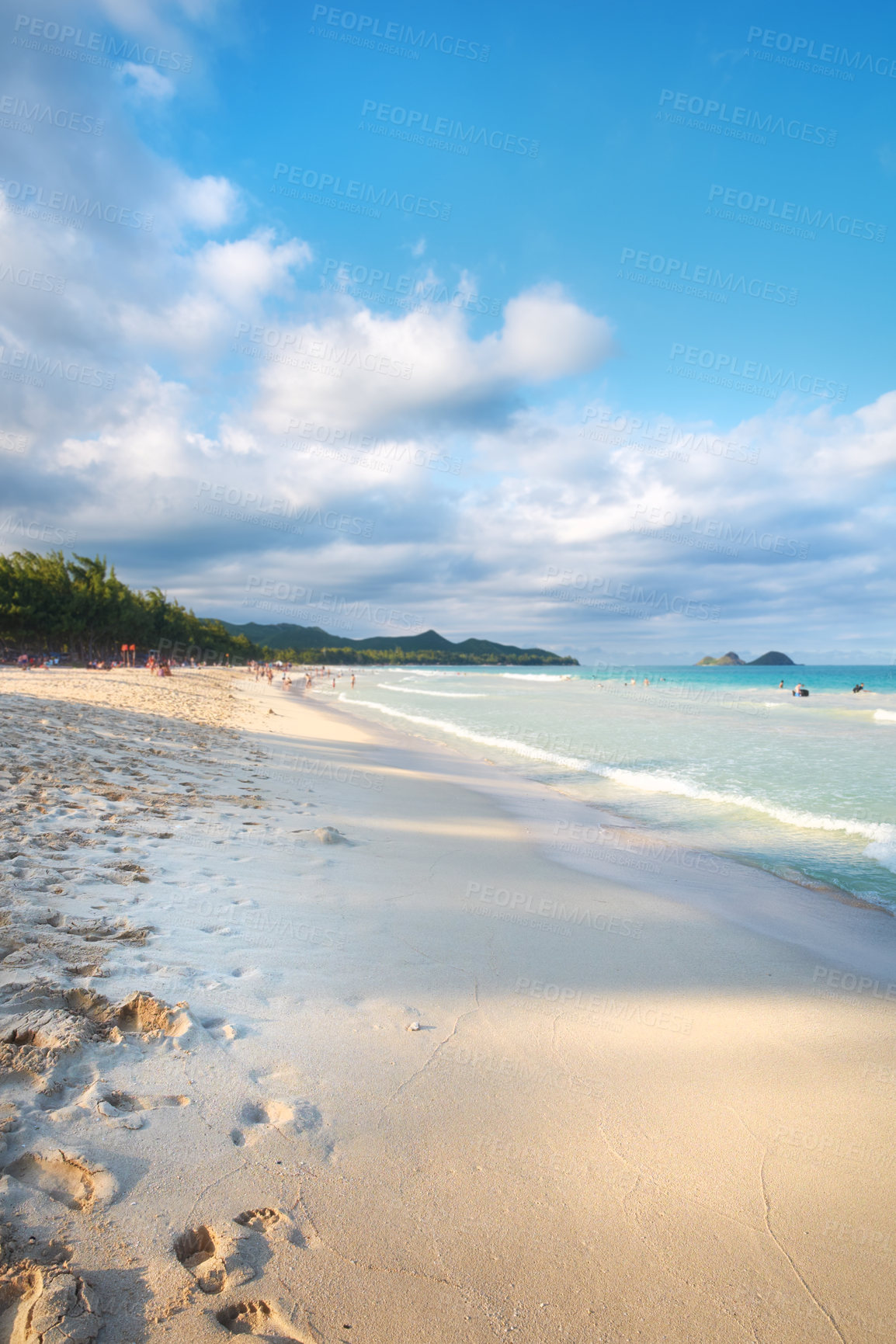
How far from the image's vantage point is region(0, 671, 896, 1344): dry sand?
2.12 metres

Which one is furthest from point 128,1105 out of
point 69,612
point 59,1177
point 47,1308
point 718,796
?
point 69,612

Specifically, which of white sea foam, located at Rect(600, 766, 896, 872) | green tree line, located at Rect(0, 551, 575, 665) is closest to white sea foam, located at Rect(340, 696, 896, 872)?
white sea foam, located at Rect(600, 766, 896, 872)

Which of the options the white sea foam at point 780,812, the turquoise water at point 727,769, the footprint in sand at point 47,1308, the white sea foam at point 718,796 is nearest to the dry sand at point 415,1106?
the footprint in sand at point 47,1308

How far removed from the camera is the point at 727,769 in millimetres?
17250

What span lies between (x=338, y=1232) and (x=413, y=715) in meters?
31.1

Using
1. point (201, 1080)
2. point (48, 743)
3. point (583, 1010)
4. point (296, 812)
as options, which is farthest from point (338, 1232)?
point (48, 743)

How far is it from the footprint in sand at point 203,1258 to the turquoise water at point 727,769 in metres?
8.19

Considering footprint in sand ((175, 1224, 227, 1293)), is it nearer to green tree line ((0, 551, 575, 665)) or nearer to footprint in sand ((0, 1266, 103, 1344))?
footprint in sand ((0, 1266, 103, 1344))

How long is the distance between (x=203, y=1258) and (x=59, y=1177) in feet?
2.00

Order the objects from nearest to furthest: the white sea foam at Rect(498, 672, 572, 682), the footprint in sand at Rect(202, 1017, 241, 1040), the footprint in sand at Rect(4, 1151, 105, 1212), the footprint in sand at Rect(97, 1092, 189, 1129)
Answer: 1. the footprint in sand at Rect(4, 1151, 105, 1212)
2. the footprint in sand at Rect(97, 1092, 189, 1129)
3. the footprint in sand at Rect(202, 1017, 241, 1040)
4. the white sea foam at Rect(498, 672, 572, 682)

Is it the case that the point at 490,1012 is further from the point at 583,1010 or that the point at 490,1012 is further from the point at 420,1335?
the point at 420,1335

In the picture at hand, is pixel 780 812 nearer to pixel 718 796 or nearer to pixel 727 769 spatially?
pixel 718 796

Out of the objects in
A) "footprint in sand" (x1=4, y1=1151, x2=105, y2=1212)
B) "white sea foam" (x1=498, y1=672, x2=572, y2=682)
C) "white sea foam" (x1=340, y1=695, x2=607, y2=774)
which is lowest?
"white sea foam" (x1=340, y1=695, x2=607, y2=774)

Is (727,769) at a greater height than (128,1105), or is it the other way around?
(128,1105)
